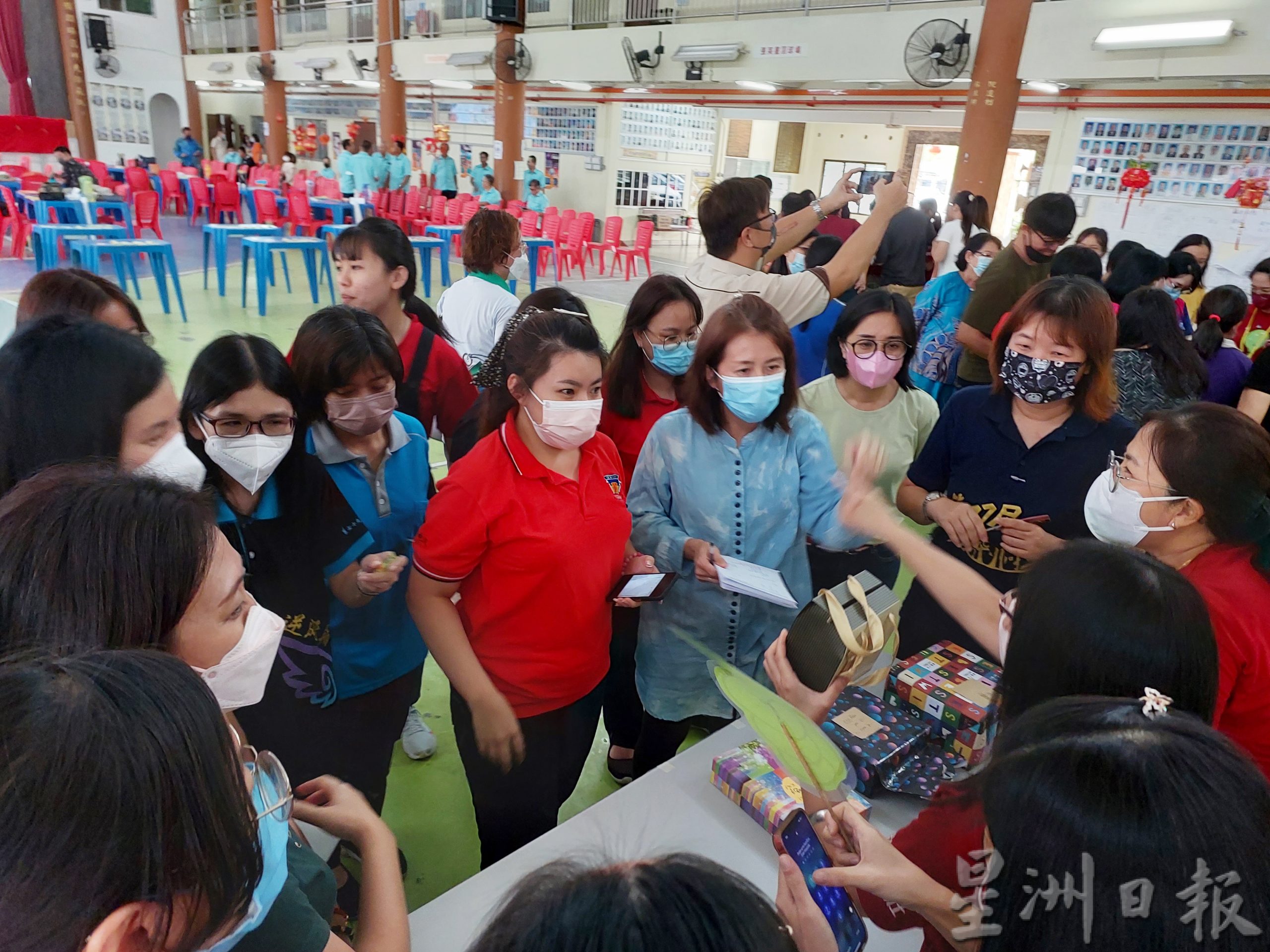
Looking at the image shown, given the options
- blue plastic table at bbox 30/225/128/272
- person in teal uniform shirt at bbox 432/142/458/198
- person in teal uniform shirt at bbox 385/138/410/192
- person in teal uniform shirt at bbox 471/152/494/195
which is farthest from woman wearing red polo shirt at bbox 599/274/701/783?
person in teal uniform shirt at bbox 432/142/458/198

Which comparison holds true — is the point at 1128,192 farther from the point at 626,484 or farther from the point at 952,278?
the point at 626,484

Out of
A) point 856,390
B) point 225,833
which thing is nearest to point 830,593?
point 225,833

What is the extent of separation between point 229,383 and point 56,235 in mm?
8328

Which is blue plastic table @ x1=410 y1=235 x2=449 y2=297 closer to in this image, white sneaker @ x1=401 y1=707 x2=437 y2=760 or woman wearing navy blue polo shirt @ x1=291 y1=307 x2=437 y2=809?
white sneaker @ x1=401 y1=707 x2=437 y2=760

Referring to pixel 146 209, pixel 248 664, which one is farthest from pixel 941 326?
pixel 146 209

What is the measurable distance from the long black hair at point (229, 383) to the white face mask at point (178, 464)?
0.06m

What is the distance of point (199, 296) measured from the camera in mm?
8633

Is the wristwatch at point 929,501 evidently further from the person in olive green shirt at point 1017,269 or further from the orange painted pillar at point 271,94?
the orange painted pillar at point 271,94

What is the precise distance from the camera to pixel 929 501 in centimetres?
209

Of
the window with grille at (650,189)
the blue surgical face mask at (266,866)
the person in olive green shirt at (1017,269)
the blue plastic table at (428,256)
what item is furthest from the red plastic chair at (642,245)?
the blue surgical face mask at (266,866)

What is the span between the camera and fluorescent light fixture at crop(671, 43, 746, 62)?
10.2 m

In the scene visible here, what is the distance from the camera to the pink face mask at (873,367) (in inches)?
91.2

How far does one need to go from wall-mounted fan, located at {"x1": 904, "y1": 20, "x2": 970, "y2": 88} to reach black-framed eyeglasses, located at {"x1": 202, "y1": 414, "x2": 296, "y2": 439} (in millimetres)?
8728

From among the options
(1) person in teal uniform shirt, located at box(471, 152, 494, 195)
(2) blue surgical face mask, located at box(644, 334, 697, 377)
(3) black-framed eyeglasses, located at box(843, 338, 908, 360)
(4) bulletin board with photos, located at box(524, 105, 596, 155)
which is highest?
(4) bulletin board with photos, located at box(524, 105, 596, 155)
